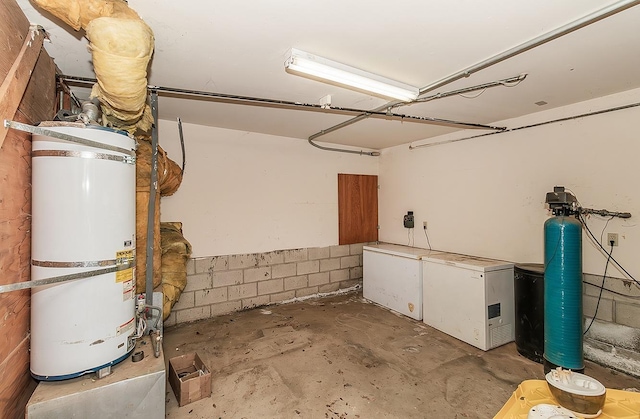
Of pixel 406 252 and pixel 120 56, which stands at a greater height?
pixel 120 56

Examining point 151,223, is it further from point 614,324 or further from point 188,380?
point 614,324

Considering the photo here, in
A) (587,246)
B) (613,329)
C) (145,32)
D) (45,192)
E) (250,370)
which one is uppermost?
(145,32)

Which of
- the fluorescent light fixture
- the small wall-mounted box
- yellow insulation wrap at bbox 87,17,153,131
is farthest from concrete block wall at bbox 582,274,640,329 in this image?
yellow insulation wrap at bbox 87,17,153,131

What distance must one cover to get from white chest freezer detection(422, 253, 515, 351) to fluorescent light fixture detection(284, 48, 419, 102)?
1931 mm

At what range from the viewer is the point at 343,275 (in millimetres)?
4820

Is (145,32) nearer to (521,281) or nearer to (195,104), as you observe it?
(195,104)

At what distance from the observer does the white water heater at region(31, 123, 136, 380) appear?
147 centimetres

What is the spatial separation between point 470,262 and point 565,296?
92cm

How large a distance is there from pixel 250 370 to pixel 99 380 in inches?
51.8

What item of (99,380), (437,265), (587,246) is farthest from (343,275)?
(99,380)

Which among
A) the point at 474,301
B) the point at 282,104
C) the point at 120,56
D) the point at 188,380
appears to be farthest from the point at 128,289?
the point at 474,301

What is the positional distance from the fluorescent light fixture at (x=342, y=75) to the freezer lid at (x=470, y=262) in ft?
6.05

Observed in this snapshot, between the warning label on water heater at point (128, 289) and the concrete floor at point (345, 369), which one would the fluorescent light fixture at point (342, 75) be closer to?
the warning label on water heater at point (128, 289)

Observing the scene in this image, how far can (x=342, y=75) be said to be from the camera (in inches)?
80.8
